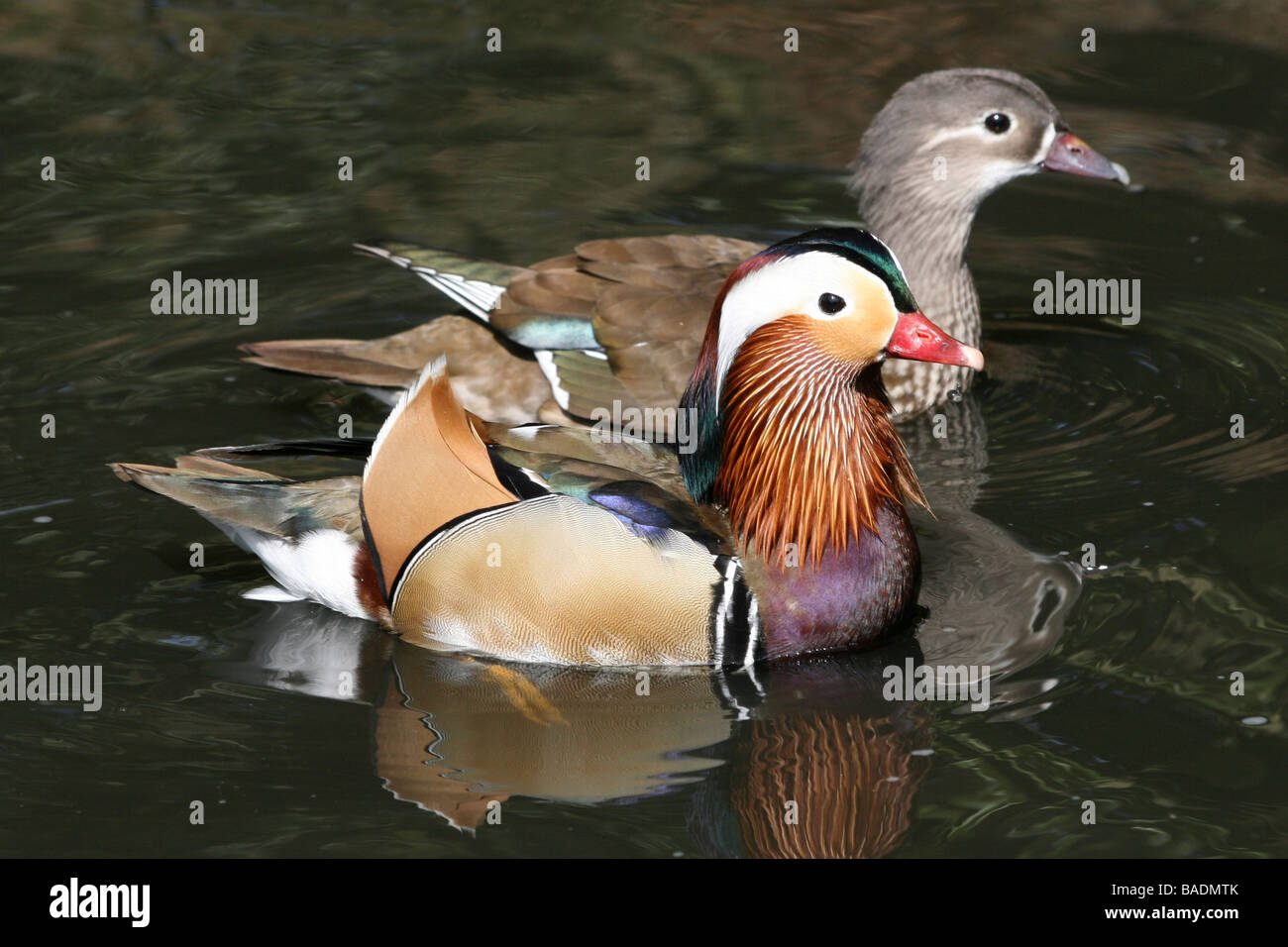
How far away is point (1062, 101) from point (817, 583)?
5.29m

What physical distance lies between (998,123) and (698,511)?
269 cm

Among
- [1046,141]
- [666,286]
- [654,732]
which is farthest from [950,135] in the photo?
[654,732]

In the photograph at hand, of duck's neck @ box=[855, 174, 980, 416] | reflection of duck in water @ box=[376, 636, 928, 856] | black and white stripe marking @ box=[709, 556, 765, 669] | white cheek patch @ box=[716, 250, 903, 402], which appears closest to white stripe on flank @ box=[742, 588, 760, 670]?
black and white stripe marking @ box=[709, 556, 765, 669]

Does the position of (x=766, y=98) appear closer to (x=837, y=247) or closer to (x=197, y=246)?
(x=197, y=246)

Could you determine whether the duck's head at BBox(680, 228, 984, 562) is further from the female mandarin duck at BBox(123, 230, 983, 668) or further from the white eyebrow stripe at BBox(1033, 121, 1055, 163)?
the white eyebrow stripe at BBox(1033, 121, 1055, 163)

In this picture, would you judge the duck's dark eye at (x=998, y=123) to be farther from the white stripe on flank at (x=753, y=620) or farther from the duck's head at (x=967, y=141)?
the white stripe on flank at (x=753, y=620)

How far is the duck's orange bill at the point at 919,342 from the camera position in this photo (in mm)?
5379

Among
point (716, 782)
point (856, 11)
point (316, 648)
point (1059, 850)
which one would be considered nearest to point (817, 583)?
point (716, 782)

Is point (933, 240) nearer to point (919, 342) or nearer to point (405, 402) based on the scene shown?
point (919, 342)

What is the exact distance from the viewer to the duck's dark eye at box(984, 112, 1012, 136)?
289 inches

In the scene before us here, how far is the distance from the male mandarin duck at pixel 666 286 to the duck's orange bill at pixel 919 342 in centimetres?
134

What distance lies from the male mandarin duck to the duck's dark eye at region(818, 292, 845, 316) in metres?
1.28

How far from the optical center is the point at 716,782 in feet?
16.4

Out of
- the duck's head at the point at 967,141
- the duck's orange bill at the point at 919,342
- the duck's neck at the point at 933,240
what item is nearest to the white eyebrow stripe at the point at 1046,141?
the duck's head at the point at 967,141
